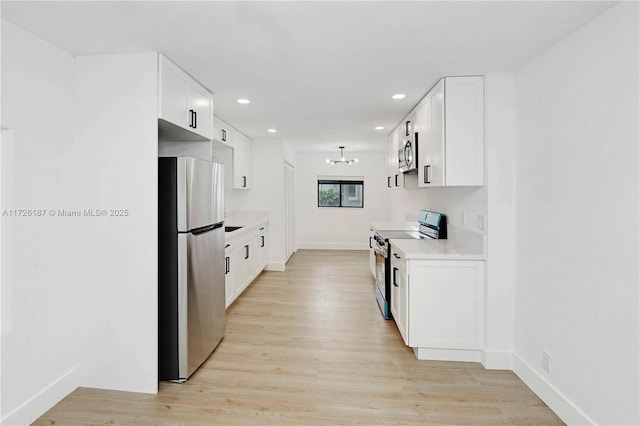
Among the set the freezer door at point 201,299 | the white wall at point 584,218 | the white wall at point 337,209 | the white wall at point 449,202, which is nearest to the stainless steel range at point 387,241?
the white wall at point 449,202

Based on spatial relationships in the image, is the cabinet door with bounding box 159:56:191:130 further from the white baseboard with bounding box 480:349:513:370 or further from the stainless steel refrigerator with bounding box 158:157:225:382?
the white baseboard with bounding box 480:349:513:370

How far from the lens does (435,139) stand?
3006mm

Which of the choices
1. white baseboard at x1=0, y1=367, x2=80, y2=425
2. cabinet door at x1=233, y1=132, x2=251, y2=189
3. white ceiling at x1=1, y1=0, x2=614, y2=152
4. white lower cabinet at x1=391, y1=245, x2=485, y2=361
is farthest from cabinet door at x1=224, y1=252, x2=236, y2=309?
white lower cabinet at x1=391, y1=245, x2=485, y2=361

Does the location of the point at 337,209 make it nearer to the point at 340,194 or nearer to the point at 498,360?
the point at 340,194

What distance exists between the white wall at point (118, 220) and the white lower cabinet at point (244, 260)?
1.54 m

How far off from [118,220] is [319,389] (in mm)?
1896

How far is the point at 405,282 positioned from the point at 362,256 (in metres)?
4.67

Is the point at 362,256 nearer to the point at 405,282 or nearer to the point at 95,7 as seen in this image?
the point at 405,282

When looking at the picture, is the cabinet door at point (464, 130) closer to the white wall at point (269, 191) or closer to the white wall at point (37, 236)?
the white wall at point (37, 236)

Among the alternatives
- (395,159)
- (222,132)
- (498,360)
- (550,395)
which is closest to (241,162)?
(222,132)

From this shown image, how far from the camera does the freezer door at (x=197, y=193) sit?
94.9 inches

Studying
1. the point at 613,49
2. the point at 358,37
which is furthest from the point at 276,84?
the point at 613,49

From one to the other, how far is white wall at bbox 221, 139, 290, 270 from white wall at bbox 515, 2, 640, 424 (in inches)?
164

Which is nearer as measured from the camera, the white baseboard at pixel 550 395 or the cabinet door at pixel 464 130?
the white baseboard at pixel 550 395
